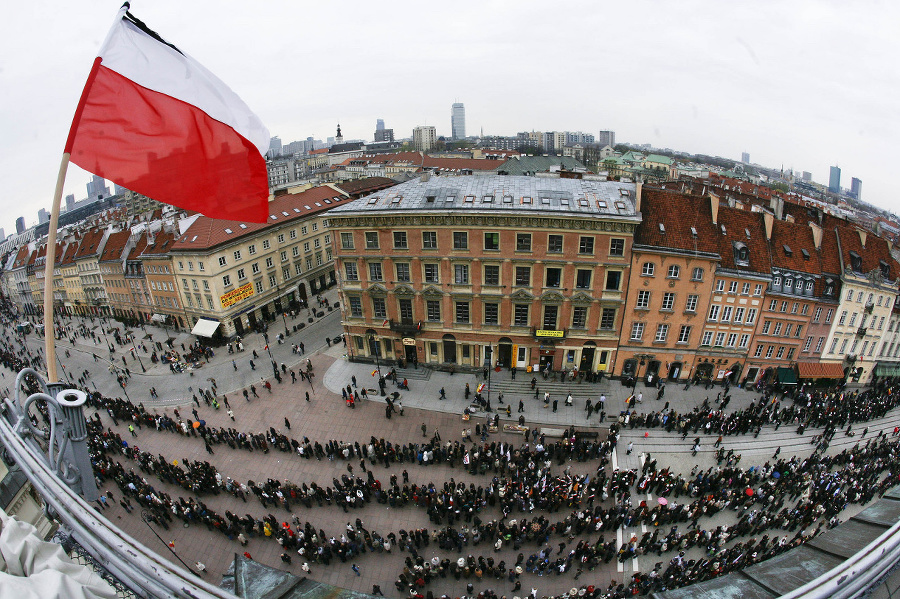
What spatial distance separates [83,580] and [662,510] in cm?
2658

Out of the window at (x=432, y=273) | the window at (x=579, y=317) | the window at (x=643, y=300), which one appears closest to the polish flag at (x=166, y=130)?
the window at (x=432, y=273)

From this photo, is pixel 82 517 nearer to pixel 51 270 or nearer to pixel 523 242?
pixel 51 270

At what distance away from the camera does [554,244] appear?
3650 cm

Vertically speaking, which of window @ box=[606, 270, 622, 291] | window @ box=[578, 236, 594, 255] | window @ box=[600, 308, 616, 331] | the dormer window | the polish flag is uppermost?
the polish flag

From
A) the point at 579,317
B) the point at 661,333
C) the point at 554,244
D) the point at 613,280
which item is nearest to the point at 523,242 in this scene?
the point at 554,244

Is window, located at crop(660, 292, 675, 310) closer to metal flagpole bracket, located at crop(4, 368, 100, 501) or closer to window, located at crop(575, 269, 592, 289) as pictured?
window, located at crop(575, 269, 592, 289)

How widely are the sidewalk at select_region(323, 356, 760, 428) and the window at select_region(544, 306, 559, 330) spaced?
4876mm

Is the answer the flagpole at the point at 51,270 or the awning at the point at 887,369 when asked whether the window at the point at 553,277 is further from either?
the awning at the point at 887,369

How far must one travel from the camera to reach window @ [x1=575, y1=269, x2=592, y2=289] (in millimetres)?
36938

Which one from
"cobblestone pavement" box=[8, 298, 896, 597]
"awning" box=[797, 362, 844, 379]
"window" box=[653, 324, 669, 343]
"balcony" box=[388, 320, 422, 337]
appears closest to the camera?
"cobblestone pavement" box=[8, 298, 896, 597]

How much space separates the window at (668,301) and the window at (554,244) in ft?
33.1

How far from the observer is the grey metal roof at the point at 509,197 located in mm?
36094

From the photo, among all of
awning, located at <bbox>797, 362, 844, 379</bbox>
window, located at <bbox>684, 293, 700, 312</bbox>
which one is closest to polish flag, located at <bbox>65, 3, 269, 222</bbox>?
window, located at <bbox>684, 293, 700, 312</bbox>

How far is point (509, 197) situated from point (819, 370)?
33.1 m
